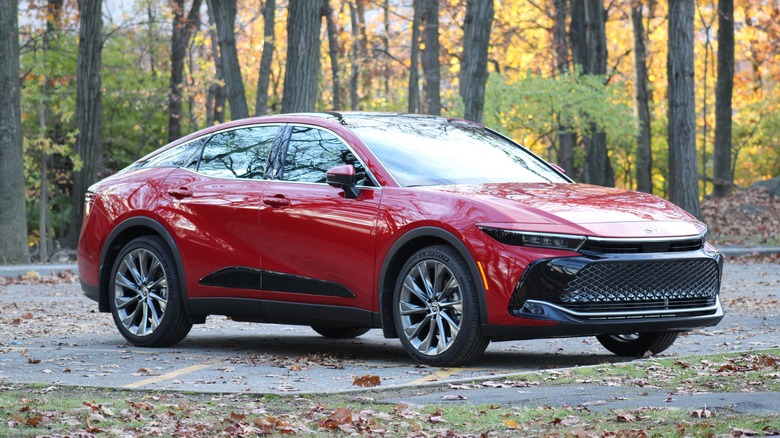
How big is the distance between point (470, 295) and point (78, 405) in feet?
8.35

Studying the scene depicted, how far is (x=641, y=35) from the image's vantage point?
39438mm

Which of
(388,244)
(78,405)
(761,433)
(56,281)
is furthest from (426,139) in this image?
(56,281)

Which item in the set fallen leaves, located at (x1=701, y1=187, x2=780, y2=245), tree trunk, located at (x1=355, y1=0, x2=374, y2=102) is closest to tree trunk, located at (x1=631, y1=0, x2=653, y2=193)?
fallen leaves, located at (x1=701, y1=187, x2=780, y2=245)

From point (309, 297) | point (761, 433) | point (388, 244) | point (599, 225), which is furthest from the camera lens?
point (309, 297)

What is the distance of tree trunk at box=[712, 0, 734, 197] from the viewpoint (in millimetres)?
34531

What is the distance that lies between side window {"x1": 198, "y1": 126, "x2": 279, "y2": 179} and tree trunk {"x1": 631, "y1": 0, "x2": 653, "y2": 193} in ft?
88.7

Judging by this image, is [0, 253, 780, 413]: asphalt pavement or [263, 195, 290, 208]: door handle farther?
[263, 195, 290, 208]: door handle

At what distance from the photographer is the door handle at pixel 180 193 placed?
962cm

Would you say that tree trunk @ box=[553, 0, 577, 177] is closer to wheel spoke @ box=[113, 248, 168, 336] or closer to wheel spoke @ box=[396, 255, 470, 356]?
wheel spoke @ box=[113, 248, 168, 336]

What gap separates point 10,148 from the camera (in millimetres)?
21328

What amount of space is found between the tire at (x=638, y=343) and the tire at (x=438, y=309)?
4.74ft

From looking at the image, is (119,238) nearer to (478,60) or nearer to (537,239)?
(537,239)

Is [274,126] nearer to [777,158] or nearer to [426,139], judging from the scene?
[426,139]

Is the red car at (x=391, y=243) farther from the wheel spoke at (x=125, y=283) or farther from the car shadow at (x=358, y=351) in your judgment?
the car shadow at (x=358, y=351)
